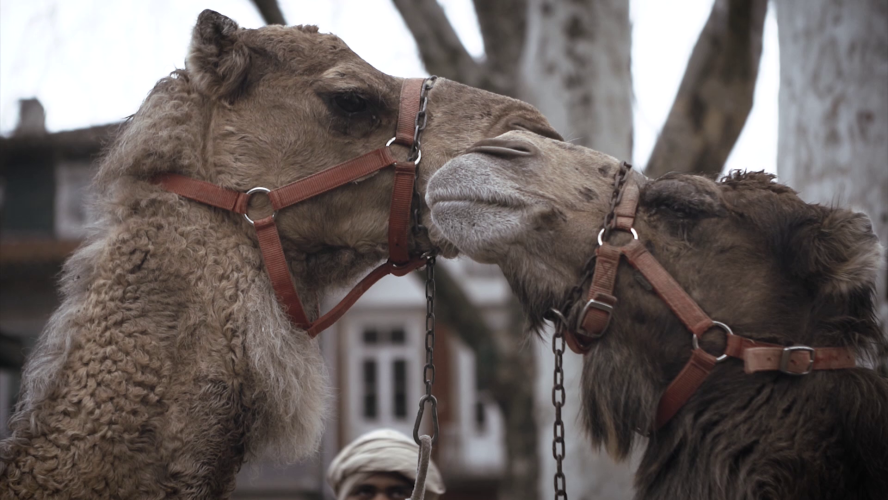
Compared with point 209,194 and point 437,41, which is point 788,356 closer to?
point 209,194

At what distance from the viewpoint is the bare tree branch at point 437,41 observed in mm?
7090

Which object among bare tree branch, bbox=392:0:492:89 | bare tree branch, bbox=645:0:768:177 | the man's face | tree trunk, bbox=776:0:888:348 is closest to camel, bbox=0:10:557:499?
the man's face

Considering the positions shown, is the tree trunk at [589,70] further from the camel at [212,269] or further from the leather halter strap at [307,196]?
the leather halter strap at [307,196]

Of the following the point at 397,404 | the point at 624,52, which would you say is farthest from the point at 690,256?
the point at 397,404

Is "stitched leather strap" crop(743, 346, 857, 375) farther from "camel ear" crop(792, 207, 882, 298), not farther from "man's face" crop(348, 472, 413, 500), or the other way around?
"man's face" crop(348, 472, 413, 500)

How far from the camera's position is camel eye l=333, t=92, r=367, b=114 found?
281 centimetres

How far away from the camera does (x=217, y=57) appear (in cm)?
283

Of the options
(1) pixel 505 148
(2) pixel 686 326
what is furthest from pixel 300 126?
(2) pixel 686 326

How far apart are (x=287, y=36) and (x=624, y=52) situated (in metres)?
3.61

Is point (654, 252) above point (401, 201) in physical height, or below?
below

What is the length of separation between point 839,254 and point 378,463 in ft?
7.10

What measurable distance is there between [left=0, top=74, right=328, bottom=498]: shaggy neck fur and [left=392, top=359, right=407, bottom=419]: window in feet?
58.2

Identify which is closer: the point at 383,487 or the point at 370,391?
the point at 383,487

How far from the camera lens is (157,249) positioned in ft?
8.61
